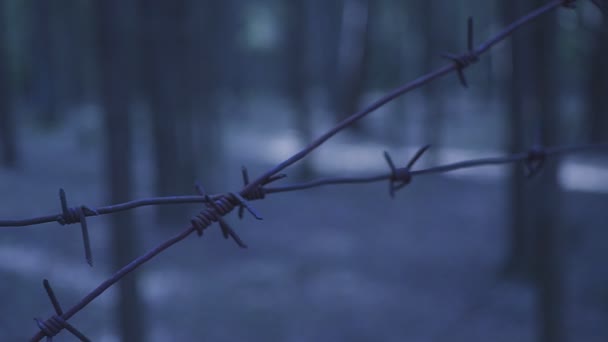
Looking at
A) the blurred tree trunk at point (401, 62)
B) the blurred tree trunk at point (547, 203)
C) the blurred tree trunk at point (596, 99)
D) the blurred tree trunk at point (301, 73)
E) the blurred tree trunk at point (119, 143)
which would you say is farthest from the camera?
the blurred tree trunk at point (401, 62)

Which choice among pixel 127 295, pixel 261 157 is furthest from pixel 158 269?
pixel 261 157

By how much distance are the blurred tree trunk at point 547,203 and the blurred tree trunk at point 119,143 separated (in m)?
1.79

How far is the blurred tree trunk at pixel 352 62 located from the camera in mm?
11406

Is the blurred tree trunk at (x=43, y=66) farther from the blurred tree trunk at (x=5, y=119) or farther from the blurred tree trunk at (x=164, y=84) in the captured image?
the blurred tree trunk at (x=164, y=84)

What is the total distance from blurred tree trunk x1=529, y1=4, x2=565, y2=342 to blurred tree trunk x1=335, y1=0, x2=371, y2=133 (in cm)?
887

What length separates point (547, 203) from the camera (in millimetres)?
2471

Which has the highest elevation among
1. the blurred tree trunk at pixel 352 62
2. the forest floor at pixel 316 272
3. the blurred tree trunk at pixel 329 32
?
the blurred tree trunk at pixel 329 32

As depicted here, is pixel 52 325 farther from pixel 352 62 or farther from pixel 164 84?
pixel 352 62

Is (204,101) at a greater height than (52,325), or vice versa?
(204,101)

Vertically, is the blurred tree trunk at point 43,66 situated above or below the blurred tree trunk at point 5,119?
above

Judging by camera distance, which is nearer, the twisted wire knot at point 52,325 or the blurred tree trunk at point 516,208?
the twisted wire knot at point 52,325

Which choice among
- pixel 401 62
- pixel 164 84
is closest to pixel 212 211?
pixel 164 84

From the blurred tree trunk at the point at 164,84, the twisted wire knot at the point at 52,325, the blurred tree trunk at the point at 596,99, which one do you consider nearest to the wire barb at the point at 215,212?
the twisted wire knot at the point at 52,325

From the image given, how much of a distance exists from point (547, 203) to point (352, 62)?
9.86 meters
